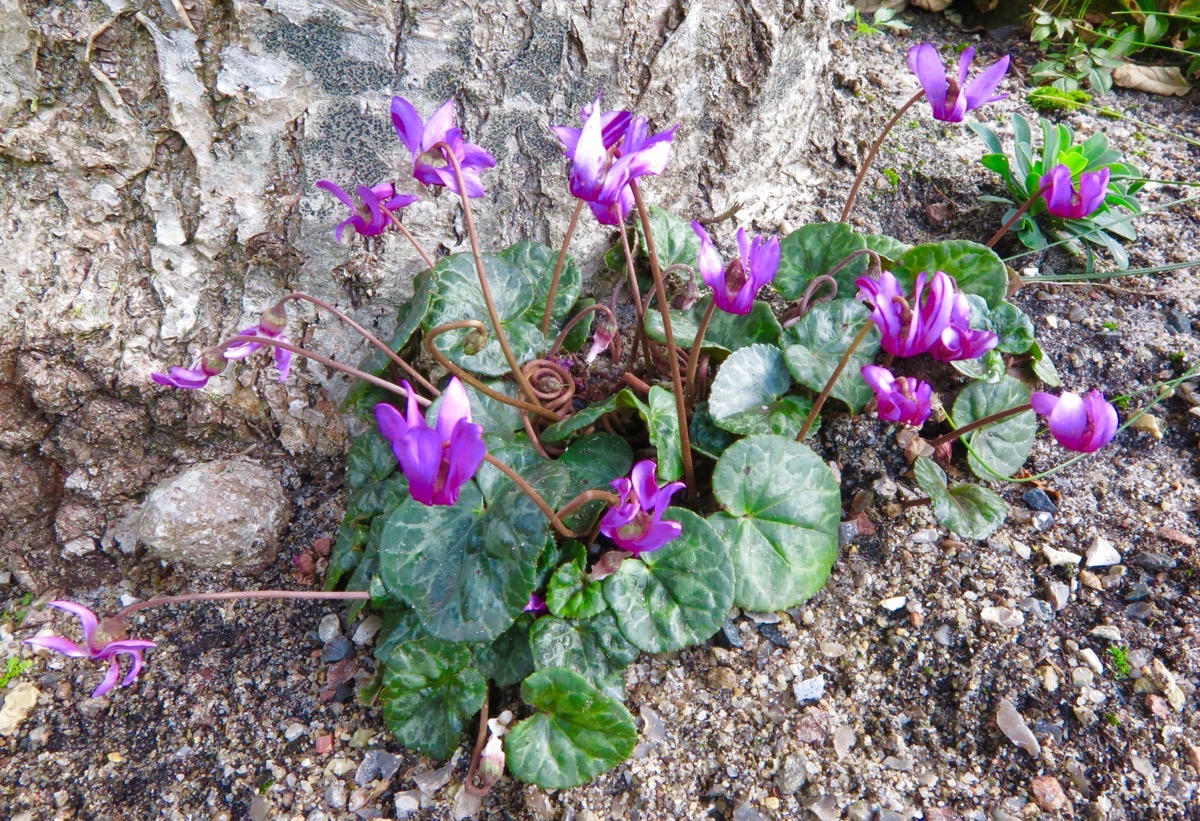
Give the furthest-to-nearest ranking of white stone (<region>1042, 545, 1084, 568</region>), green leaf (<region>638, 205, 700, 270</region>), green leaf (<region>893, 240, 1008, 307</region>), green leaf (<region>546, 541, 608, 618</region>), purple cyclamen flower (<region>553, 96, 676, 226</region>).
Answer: green leaf (<region>638, 205, 700, 270</region>) → green leaf (<region>893, 240, 1008, 307</region>) → white stone (<region>1042, 545, 1084, 568</region>) → green leaf (<region>546, 541, 608, 618</region>) → purple cyclamen flower (<region>553, 96, 676, 226</region>)

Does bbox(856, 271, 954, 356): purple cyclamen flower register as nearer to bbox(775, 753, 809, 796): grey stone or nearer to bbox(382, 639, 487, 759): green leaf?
bbox(775, 753, 809, 796): grey stone

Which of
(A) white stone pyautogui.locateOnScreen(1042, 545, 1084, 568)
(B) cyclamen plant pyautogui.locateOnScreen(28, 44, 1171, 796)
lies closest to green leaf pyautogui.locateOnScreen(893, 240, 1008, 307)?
(B) cyclamen plant pyautogui.locateOnScreen(28, 44, 1171, 796)

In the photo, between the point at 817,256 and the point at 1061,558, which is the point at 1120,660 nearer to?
the point at 1061,558

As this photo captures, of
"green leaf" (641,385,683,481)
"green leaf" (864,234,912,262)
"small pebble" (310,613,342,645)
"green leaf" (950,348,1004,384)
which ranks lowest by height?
"small pebble" (310,613,342,645)

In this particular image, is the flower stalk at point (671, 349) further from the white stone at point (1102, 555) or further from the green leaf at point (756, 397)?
the white stone at point (1102, 555)

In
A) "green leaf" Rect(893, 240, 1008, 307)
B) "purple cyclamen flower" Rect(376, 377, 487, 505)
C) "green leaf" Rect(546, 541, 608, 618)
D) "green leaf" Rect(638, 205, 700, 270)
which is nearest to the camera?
"purple cyclamen flower" Rect(376, 377, 487, 505)
